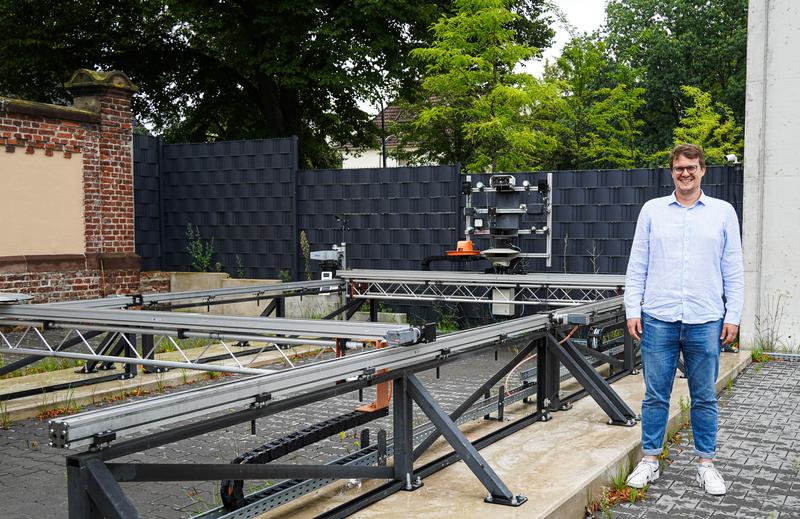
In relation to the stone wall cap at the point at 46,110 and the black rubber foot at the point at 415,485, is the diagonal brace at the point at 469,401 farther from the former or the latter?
the stone wall cap at the point at 46,110

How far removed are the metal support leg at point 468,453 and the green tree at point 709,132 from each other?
23241 mm

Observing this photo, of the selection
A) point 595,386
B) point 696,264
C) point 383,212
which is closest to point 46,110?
point 383,212

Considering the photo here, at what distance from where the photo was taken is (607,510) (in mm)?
4227

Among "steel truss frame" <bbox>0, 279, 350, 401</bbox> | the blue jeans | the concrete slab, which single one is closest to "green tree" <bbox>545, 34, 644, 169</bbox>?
"steel truss frame" <bbox>0, 279, 350, 401</bbox>

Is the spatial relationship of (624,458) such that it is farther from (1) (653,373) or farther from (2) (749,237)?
(2) (749,237)

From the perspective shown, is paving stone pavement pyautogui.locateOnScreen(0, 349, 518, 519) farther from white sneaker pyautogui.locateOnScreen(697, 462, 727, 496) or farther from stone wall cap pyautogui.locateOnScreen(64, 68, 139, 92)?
stone wall cap pyautogui.locateOnScreen(64, 68, 139, 92)

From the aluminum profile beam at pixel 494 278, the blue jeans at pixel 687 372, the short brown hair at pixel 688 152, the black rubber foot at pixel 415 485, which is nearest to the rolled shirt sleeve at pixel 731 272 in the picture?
the blue jeans at pixel 687 372

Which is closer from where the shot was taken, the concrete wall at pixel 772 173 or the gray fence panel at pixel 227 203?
the concrete wall at pixel 772 173

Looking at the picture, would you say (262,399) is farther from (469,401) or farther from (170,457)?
(170,457)

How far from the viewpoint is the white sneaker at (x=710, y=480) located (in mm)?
4484

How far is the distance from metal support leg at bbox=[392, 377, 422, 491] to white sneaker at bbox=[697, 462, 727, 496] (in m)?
1.58

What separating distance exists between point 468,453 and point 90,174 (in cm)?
935

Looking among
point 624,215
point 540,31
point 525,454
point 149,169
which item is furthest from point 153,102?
point 525,454

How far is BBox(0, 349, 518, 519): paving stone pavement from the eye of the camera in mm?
4473
